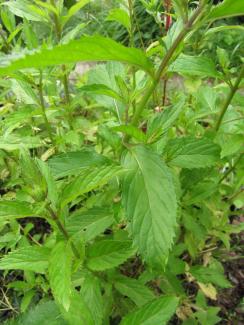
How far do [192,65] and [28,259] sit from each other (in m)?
0.60

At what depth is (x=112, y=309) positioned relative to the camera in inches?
52.9

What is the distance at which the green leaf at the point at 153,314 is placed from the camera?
92 centimetres

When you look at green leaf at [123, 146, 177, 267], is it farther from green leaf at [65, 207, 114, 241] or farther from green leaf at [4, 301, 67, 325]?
green leaf at [4, 301, 67, 325]

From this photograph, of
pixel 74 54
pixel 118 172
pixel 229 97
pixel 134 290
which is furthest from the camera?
pixel 134 290

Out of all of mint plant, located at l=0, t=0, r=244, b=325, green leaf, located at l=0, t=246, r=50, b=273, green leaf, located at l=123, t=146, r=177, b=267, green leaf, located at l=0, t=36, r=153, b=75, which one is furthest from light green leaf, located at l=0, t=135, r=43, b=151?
green leaf, located at l=0, t=36, r=153, b=75

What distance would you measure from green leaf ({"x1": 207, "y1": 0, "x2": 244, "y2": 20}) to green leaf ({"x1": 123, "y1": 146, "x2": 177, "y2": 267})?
1.02 ft

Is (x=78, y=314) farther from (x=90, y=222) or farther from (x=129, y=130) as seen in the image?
(x=129, y=130)

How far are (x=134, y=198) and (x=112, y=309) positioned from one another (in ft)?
2.40

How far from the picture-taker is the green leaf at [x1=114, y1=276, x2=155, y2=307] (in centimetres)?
118

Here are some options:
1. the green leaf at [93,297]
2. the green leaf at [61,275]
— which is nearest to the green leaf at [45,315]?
the green leaf at [93,297]

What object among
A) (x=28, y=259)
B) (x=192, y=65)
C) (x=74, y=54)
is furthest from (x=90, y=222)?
(x=74, y=54)

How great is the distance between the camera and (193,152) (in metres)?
0.98

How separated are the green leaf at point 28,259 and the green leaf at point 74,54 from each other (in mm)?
438

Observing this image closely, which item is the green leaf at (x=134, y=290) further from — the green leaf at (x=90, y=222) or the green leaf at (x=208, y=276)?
the green leaf at (x=208, y=276)
